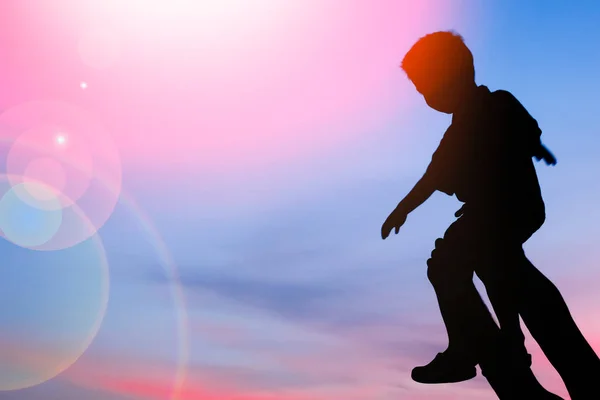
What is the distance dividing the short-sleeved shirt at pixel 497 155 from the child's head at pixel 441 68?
22cm

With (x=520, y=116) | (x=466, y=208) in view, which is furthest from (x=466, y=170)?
(x=520, y=116)

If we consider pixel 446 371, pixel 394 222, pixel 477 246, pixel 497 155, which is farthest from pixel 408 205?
pixel 446 371

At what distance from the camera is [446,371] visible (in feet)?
20.3

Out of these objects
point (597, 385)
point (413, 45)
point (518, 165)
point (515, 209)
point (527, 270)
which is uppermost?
point (413, 45)

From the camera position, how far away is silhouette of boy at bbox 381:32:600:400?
19.4ft

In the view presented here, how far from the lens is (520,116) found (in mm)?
6012

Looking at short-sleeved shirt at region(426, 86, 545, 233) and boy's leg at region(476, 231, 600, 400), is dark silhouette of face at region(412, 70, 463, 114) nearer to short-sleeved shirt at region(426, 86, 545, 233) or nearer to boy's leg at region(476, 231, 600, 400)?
short-sleeved shirt at region(426, 86, 545, 233)

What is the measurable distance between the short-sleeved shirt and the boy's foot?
5.64 feet

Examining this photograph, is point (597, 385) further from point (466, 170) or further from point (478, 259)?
point (466, 170)

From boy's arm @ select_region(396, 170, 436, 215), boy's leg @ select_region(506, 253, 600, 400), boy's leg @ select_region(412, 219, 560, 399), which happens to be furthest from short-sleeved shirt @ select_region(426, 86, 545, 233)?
boy's leg @ select_region(506, 253, 600, 400)

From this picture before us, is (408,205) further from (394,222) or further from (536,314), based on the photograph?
(536,314)

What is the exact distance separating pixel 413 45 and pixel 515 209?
2128mm

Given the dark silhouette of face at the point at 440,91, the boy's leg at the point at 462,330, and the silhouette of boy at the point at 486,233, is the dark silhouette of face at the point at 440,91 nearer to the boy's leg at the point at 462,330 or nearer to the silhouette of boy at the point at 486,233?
the silhouette of boy at the point at 486,233

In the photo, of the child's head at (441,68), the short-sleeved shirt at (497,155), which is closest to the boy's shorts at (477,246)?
the short-sleeved shirt at (497,155)
